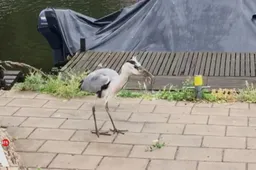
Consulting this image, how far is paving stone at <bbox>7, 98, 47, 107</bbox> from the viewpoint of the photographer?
6.09 metres

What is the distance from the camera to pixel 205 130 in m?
5.19

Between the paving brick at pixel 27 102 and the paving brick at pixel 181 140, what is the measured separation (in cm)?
178

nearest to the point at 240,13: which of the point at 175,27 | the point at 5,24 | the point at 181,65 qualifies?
the point at 175,27

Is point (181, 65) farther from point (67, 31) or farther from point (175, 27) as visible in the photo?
point (67, 31)

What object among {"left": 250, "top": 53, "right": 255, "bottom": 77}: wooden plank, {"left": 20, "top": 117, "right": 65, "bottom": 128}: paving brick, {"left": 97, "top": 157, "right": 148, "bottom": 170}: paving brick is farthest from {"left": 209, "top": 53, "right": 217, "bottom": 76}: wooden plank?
{"left": 97, "top": 157, "right": 148, "bottom": 170}: paving brick

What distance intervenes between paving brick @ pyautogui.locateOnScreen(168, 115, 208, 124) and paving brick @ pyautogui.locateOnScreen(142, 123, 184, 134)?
127mm

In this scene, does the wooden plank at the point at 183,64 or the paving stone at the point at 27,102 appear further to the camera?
the wooden plank at the point at 183,64

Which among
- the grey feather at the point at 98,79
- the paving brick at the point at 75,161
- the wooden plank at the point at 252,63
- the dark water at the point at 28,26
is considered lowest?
the dark water at the point at 28,26

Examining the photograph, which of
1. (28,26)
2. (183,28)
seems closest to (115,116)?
(183,28)

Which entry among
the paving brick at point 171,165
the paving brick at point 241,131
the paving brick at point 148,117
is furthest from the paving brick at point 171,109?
the paving brick at point 171,165

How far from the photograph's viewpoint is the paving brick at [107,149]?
15.3 ft

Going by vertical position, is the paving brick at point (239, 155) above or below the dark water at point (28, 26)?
above

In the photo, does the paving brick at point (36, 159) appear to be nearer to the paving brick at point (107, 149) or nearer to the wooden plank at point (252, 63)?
the paving brick at point (107, 149)

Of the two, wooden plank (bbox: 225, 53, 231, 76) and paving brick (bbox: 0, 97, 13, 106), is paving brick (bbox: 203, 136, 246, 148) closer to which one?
paving brick (bbox: 0, 97, 13, 106)
